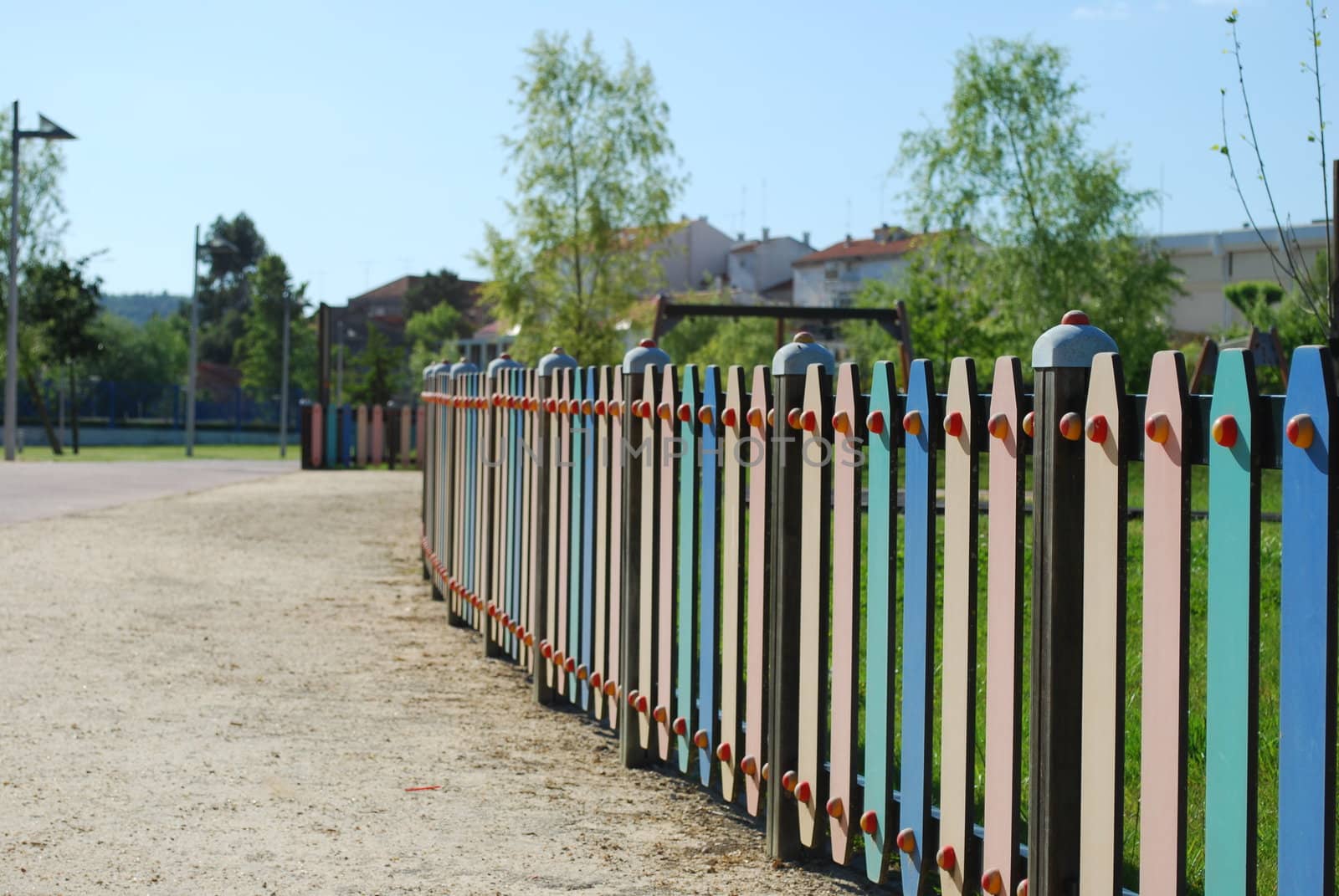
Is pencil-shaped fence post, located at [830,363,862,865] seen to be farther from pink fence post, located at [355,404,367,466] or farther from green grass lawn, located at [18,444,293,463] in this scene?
green grass lawn, located at [18,444,293,463]

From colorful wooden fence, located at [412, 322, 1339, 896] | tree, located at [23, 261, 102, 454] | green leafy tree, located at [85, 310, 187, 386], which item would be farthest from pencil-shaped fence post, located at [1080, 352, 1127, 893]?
green leafy tree, located at [85, 310, 187, 386]

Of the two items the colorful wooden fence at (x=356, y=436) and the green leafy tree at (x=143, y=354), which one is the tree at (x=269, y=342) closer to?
the green leafy tree at (x=143, y=354)

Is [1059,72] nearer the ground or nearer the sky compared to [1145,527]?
nearer the sky

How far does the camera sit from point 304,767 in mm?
5191

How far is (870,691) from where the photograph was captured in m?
3.68

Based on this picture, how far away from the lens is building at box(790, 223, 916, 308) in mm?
96688

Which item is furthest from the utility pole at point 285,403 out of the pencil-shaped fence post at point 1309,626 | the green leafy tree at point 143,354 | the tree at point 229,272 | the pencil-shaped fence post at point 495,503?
the tree at point 229,272

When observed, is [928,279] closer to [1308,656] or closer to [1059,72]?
[1059,72]

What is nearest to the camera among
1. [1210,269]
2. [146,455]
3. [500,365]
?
[500,365]

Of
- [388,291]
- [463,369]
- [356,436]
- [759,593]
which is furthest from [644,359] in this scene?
[388,291]

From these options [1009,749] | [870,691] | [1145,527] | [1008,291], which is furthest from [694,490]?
[1008,291]

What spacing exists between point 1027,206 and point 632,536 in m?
36.3

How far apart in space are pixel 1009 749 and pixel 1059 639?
0.36m

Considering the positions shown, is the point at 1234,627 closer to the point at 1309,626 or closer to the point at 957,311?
the point at 1309,626
